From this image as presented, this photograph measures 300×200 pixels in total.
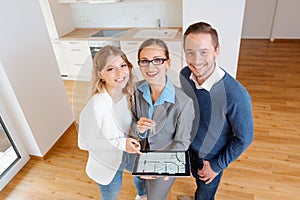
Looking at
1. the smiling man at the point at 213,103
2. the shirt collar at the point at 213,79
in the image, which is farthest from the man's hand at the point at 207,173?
the shirt collar at the point at 213,79

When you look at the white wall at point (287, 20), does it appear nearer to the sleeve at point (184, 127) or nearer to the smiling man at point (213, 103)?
the smiling man at point (213, 103)

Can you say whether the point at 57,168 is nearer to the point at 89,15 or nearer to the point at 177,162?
the point at 177,162

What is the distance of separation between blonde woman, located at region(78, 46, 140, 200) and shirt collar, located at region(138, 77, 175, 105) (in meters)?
0.05

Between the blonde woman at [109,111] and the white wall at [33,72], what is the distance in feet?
3.67

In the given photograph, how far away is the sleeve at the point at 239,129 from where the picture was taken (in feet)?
2.94

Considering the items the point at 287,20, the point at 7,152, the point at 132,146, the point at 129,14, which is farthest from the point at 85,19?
the point at 287,20

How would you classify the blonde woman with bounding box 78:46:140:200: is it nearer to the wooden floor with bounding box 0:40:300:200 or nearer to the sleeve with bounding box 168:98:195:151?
the sleeve with bounding box 168:98:195:151

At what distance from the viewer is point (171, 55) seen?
2.36 feet

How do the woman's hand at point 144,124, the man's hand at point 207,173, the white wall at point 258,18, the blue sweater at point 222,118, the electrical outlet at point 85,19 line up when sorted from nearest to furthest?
the woman's hand at point 144,124
the blue sweater at point 222,118
the man's hand at point 207,173
the electrical outlet at point 85,19
the white wall at point 258,18

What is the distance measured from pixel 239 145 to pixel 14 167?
178 cm

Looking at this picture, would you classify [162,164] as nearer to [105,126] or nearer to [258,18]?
[105,126]

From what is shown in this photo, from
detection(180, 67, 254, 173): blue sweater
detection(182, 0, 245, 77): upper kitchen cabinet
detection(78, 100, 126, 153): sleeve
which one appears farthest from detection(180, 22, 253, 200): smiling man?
detection(182, 0, 245, 77): upper kitchen cabinet

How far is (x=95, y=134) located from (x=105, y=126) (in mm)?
57

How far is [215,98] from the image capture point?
0.93 meters
